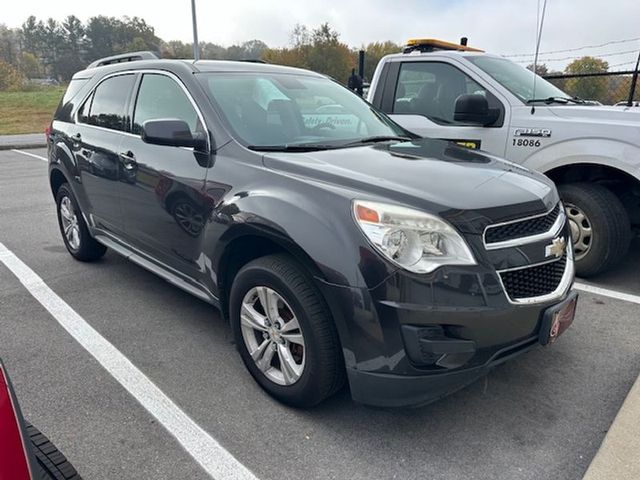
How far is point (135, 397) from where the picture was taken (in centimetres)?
278

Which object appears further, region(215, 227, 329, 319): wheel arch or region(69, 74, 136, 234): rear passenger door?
region(69, 74, 136, 234): rear passenger door

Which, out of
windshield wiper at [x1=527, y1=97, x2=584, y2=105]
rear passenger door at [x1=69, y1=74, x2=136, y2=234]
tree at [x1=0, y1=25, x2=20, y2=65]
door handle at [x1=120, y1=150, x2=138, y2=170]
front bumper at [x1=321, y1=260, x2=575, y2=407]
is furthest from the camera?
tree at [x1=0, y1=25, x2=20, y2=65]

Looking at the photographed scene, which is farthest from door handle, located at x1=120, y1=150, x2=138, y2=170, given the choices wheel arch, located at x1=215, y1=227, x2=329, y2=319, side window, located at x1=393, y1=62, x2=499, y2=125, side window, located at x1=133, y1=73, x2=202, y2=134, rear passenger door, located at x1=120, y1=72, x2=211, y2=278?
side window, located at x1=393, y1=62, x2=499, y2=125

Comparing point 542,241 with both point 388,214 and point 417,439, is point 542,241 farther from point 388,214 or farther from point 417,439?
point 417,439

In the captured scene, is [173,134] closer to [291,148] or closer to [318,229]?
[291,148]

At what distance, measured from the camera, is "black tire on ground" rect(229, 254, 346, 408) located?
2.35 meters

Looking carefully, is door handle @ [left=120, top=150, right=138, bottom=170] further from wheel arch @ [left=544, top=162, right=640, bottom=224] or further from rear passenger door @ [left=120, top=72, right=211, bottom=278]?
wheel arch @ [left=544, top=162, right=640, bottom=224]

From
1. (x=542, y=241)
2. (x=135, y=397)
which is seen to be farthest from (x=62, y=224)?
(x=542, y=241)

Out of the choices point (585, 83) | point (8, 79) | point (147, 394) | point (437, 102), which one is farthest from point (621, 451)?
point (8, 79)

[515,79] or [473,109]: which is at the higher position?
[515,79]

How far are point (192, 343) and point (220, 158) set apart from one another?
1271 mm

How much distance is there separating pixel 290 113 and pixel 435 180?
124cm

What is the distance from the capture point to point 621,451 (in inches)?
88.3

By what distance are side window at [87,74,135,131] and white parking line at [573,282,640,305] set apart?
3.74m
